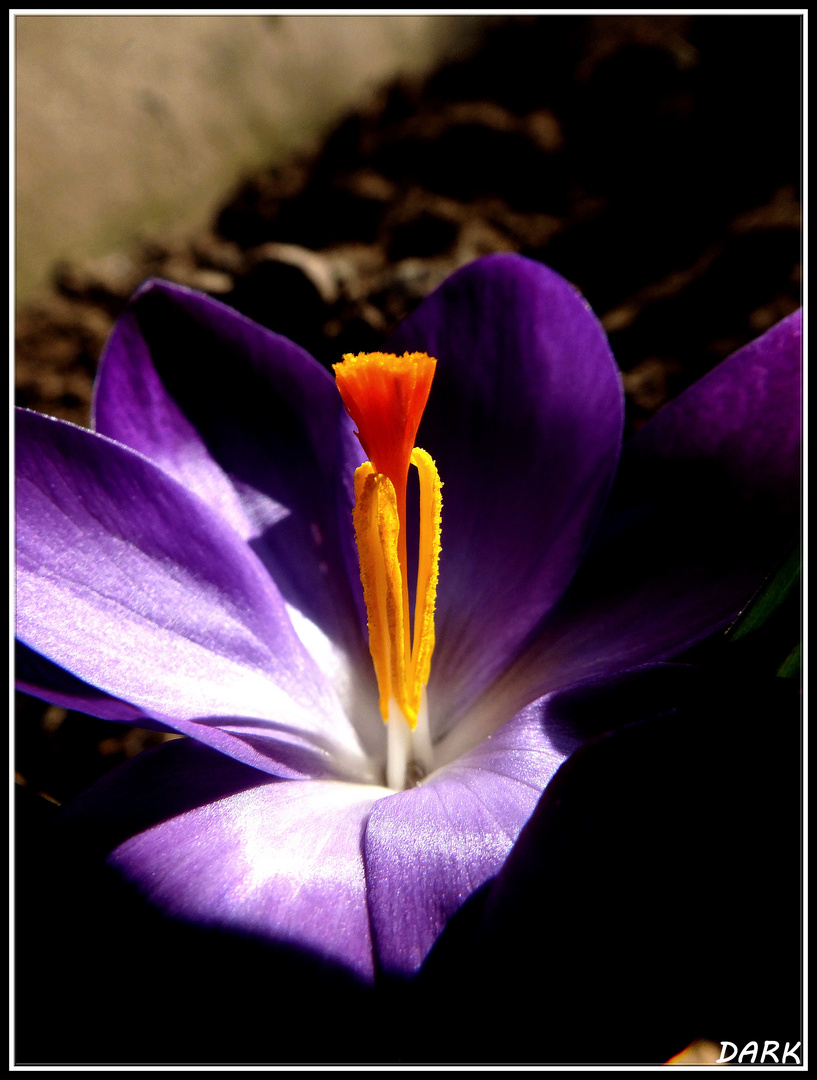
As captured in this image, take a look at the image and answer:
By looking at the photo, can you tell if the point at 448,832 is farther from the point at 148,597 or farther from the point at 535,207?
the point at 535,207

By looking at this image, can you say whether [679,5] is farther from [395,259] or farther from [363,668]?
[363,668]

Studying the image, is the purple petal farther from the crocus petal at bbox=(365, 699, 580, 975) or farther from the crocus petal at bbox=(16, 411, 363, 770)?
the crocus petal at bbox=(16, 411, 363, 770)

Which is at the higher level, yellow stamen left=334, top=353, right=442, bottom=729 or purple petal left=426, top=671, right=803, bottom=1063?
yellow stamen left=334, top=353, right=442, bottom=729

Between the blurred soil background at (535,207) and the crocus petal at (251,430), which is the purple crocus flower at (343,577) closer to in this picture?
the crocus petal at (251,430)

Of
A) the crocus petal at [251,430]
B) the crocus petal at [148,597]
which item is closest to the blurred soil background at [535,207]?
the crocus petal at [251,430]

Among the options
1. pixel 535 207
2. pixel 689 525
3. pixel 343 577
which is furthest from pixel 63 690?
pixel 535 207

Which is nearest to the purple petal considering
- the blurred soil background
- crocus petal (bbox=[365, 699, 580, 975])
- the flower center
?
crocus petal (bbox=[365, 699, 580, 975])

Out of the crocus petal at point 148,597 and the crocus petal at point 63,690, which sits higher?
the crocus petal at point 148,597
